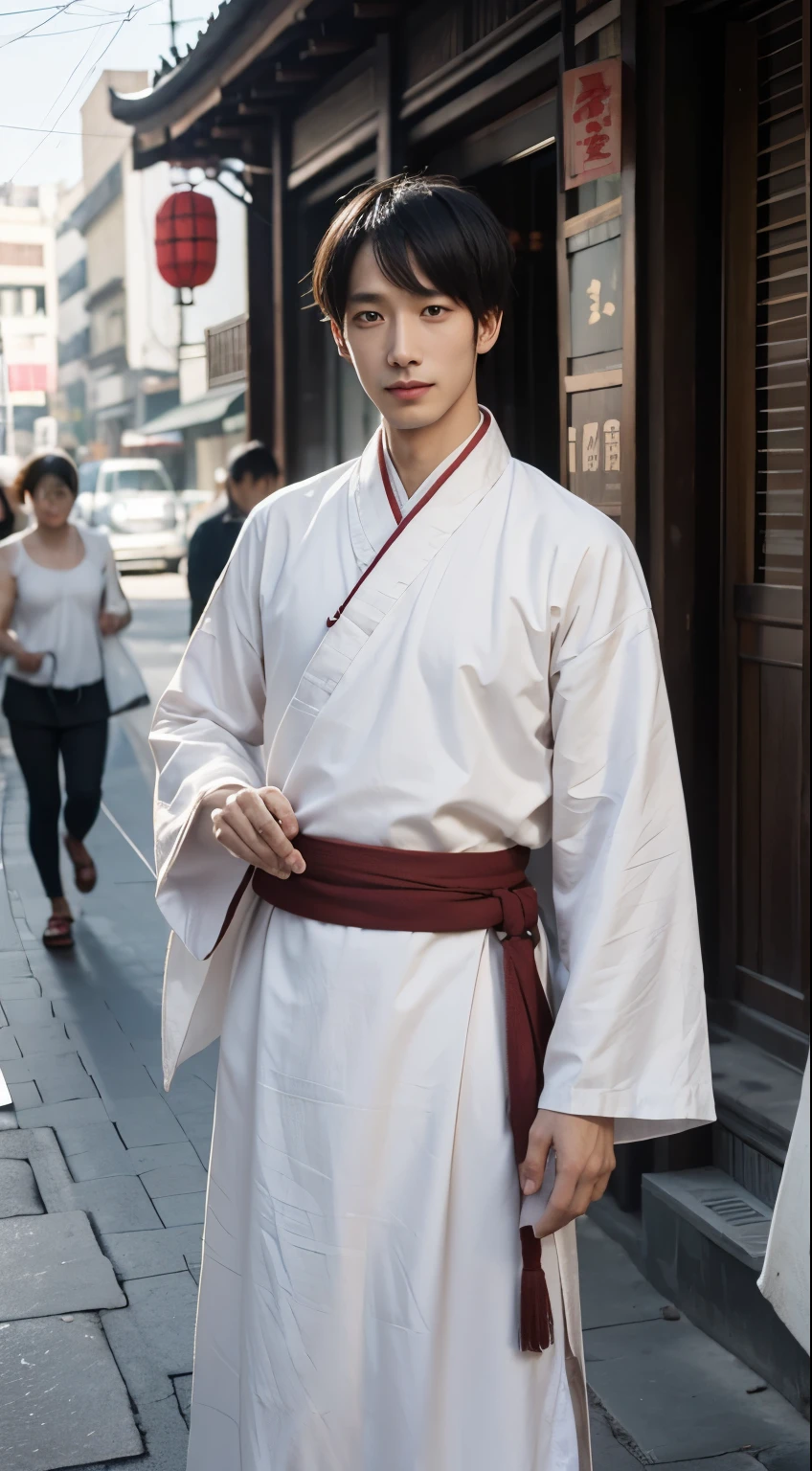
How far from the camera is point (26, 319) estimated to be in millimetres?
8805

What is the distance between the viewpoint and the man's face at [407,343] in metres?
2.19

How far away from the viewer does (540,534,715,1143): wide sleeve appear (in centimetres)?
213

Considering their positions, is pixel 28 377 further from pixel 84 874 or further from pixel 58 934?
pixel 58 934

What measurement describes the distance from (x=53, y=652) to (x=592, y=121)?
11.0ft

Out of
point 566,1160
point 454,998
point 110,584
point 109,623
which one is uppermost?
point 110,584

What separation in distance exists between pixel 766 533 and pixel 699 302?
0.57m

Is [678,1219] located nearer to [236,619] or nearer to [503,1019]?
[503,1019]

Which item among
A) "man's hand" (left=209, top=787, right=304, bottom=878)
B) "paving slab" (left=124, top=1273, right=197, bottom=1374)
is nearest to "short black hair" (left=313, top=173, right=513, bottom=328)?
"man's hand" (left=209, top=787, right=304, bottom=878)

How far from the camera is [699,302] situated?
3797 millimetres

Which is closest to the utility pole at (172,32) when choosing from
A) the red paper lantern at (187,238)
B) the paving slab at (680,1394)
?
the red paper lantern at (187,238)

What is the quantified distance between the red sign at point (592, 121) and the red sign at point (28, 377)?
5.60 metres

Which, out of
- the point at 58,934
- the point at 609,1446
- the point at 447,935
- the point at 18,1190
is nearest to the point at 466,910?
the point at 447,935

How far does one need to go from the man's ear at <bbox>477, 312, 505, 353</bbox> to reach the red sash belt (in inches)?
29.0

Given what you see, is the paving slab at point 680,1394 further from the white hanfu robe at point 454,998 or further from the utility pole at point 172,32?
the utility pole at point 172,32
